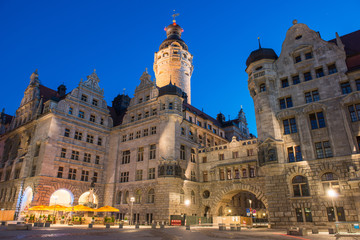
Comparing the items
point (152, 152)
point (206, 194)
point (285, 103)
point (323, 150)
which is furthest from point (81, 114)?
point (323, 150)

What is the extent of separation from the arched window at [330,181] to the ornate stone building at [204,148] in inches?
4.2

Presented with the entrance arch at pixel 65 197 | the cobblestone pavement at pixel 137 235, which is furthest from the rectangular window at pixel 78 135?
the cobblestone pavement at pixel 137 235

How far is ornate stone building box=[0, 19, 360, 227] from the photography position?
29.0 metres

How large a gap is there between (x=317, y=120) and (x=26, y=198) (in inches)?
1761

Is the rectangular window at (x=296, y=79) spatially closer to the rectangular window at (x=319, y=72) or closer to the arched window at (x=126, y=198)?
the rectangular window at (x=319, y=72)

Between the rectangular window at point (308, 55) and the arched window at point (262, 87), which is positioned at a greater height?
the rectangular window at point (308, 55)

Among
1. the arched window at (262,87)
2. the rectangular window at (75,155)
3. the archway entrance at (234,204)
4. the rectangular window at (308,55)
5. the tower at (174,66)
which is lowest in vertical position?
the archway entrance at (234,204)

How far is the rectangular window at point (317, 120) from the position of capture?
30.4 meters

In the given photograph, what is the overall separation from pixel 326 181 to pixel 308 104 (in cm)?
951

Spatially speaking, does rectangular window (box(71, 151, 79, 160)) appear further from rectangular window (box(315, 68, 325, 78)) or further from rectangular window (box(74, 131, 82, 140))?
rectangular window (box(315, 68, 325, 78))

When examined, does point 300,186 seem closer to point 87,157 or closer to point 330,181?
point 330,181

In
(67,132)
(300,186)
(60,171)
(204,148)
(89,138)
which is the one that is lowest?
(300,186)

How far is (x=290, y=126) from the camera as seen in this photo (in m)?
32.4

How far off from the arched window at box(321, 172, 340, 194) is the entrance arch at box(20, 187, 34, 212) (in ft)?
136
